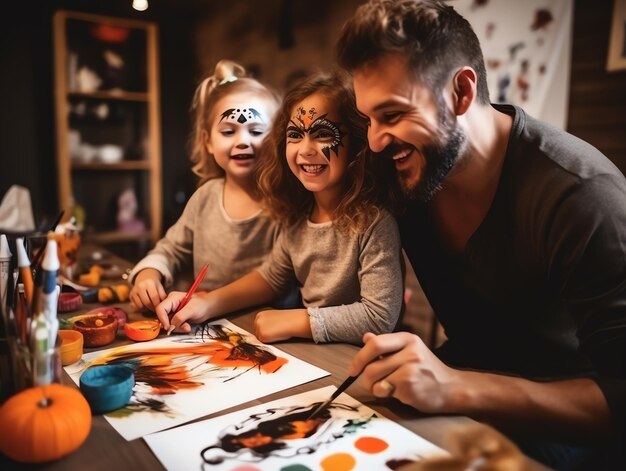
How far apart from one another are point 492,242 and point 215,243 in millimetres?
805

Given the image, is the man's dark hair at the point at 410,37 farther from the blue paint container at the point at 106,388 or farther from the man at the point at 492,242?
the blue paint container at the point at 106,388

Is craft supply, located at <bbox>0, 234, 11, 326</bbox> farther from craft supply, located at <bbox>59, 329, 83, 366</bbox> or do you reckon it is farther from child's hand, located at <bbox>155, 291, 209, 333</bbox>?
child's hand, located at <bbox>155, 291, 209, 333</bbox>

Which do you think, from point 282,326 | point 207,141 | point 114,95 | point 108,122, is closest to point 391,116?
point 282,326

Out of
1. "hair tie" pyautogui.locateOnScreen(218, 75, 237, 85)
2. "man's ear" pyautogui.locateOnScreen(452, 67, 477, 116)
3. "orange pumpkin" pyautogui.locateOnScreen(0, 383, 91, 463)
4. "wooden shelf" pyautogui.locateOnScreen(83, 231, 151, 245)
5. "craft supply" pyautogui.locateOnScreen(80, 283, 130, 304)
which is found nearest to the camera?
"orange pumpkin" pyautogui.locateOnScreen(0, 383, 91, 463)

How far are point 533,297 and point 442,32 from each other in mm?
583

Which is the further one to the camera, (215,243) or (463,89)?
(215,243)

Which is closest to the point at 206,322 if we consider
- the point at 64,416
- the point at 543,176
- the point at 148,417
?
the point at 148,417

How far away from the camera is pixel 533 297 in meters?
Answer: 1.08

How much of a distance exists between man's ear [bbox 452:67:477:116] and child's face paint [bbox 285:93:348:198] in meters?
0.27

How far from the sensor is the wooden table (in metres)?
0.61

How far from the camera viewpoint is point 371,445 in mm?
650

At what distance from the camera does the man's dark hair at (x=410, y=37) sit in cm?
90

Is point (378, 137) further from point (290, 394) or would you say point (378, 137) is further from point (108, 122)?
point (108, 122)

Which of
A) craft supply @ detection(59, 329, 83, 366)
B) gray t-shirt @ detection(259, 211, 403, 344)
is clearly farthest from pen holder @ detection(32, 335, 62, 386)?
gray t-shirt @ detection(259, 211, 403, 344)
